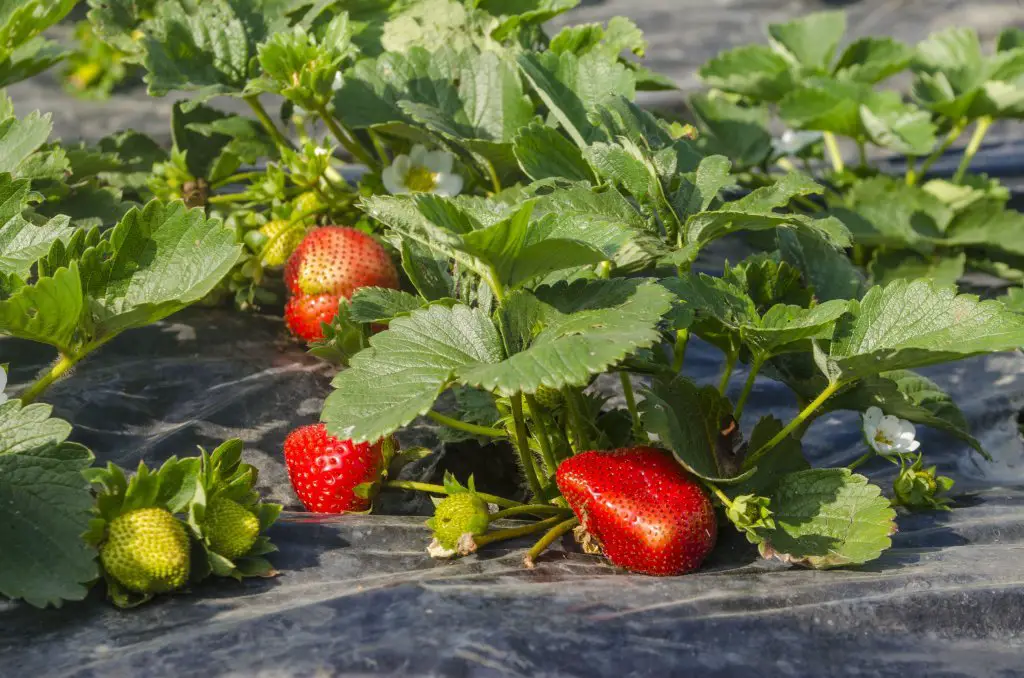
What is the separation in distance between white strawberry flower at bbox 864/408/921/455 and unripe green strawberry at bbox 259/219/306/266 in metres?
1.00

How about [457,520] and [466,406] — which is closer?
[457,520]

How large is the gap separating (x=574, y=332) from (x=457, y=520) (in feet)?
0.86

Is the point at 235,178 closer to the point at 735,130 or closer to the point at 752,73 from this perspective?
the point at 735,130

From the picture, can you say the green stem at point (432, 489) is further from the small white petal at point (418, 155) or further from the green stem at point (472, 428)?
the small white petal at point (418, 155)

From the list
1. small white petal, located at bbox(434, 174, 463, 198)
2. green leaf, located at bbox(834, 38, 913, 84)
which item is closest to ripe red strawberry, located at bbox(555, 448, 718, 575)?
small white petal, located at bbox(434, 174, 463, 198)

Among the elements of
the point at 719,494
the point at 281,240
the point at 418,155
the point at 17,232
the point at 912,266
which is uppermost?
the point at 17,232

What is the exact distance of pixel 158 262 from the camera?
132 cm

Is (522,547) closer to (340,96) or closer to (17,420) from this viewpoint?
(17,420)

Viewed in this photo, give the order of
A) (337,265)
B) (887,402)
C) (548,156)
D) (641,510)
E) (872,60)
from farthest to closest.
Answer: (872,60), (337,265), (548,156), (887,402), (641,510)

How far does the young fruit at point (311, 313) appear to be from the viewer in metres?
1.74

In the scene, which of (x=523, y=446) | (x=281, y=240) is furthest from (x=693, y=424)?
(x=281, y=240)

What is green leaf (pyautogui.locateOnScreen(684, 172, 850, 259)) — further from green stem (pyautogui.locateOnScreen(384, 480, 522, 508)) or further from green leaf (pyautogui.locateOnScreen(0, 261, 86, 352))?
green leaf (pyautogui.locateOnScreen(0, 261, 86, 352))

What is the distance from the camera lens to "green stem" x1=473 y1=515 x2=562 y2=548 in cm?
125

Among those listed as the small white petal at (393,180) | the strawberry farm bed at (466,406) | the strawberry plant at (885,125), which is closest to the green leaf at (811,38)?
the strawberry plant at (885,125)
